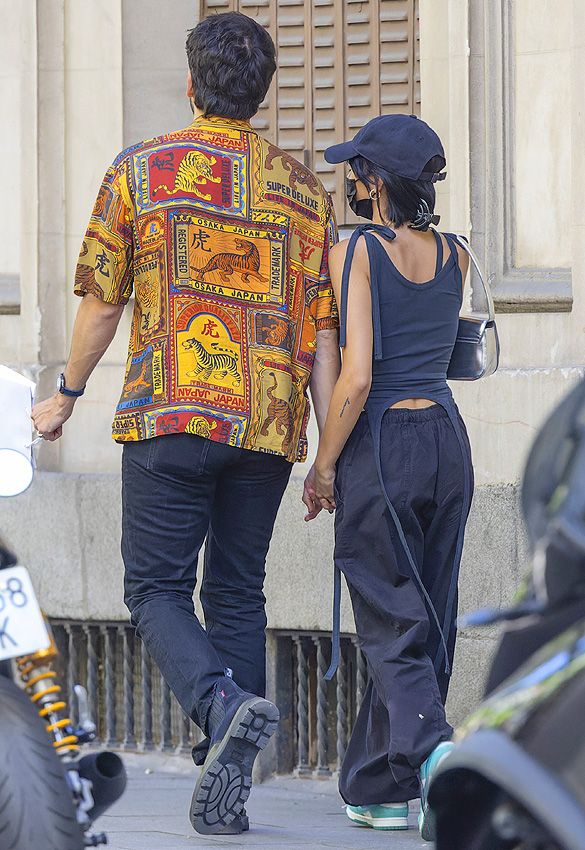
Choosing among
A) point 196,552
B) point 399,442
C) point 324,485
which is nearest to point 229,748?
point 196,552

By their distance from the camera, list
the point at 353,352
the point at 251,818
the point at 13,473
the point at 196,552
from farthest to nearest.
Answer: the point at 251,818, the point at 196,552, the point at 353,352, the point at 13,473

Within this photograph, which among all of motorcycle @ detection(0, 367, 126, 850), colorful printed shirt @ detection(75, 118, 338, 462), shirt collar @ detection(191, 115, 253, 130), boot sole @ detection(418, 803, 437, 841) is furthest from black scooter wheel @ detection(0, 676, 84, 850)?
shirt collar @ detection(191, 115, 253, 130)

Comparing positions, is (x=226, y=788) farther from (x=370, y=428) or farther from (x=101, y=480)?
(x=101, y=480)

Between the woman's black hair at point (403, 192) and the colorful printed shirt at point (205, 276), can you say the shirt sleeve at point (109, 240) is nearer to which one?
the colorful printed shirt at point (205, 276)

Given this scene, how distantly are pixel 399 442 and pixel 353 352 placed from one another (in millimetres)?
296

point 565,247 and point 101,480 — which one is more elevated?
point 565,247

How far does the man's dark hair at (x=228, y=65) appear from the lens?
472 centimetres

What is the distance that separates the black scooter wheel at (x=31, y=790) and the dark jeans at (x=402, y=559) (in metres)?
1.88

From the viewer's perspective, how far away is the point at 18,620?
10.1 ft

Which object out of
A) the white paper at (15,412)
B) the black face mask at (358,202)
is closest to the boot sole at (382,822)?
the black face mask at (358,202)

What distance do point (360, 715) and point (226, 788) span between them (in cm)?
61

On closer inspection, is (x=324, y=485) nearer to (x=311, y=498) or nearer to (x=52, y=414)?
(x=311, y=498)

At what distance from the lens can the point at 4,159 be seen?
707cm

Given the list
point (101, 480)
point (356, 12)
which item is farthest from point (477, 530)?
point (356, 12)
